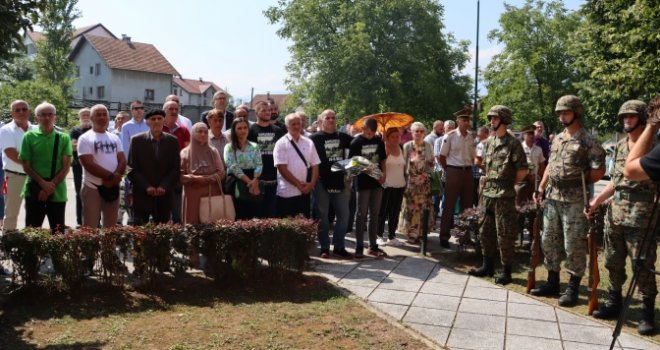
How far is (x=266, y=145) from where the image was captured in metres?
7.63

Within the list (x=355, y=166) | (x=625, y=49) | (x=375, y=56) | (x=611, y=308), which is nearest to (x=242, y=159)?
(x=355, y=166)

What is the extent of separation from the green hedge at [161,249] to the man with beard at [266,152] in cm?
143

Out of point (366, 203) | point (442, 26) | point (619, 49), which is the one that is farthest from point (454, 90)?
point (366, 203)

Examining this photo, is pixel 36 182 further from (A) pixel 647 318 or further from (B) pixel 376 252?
(A) pixel 647 318

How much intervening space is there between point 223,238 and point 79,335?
5.75 ft

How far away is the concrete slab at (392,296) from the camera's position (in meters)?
5.77

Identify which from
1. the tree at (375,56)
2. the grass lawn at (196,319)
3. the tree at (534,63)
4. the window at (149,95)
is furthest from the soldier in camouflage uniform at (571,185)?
the window at (149,95)

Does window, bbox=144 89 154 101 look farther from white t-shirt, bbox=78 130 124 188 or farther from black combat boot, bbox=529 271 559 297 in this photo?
black combat boot, bbox=529 271 559 297

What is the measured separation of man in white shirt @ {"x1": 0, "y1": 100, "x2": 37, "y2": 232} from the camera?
6.96 meters

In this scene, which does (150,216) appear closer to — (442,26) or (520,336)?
(520,336)

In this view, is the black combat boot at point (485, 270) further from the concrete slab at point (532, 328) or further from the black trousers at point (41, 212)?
the black trousers at point (41, 212)

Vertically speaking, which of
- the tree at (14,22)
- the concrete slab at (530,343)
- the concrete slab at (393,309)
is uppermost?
the tree at (14,22)

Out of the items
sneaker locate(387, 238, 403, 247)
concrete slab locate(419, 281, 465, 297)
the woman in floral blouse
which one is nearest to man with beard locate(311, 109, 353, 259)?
the woman in floral blouse

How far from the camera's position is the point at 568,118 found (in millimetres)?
5723
